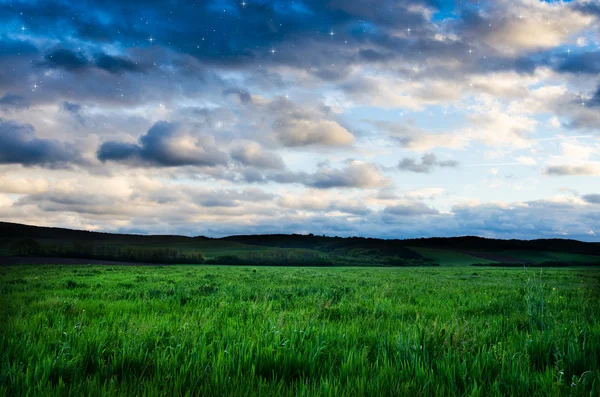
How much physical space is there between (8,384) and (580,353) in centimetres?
623

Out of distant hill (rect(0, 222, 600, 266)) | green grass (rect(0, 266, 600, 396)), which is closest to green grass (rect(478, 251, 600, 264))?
distant hill (rect(0, 222, 600, 266))

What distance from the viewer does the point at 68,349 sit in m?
4.33

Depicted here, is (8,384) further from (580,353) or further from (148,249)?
(148,249)

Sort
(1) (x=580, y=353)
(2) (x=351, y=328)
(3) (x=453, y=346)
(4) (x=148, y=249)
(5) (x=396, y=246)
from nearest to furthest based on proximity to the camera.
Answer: (1) (x=580, y=353)
(3) (x=453, y=346)
(2) (x=351, y=328)
(4) (x=148, y=249)
(5) (x=396, y=246)

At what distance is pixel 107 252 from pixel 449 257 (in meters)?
89.6

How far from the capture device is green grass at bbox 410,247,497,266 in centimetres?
9551

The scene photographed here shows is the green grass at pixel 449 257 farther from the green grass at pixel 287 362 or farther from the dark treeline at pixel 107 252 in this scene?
the green grass at pixel 287 362

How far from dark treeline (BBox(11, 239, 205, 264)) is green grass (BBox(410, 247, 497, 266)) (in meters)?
65.2

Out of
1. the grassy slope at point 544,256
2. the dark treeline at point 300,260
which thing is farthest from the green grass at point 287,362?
the grassy slope at point 544,256

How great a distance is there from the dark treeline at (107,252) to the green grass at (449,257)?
6515cm

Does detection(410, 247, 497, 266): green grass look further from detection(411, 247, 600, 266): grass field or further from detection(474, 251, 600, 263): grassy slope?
detection(474, 251, 600, 263): grassy slope

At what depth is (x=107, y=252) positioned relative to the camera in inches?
2938

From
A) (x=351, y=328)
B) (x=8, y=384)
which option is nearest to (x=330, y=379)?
(x=351, y=328)

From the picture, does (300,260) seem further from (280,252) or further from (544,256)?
(544,256)
